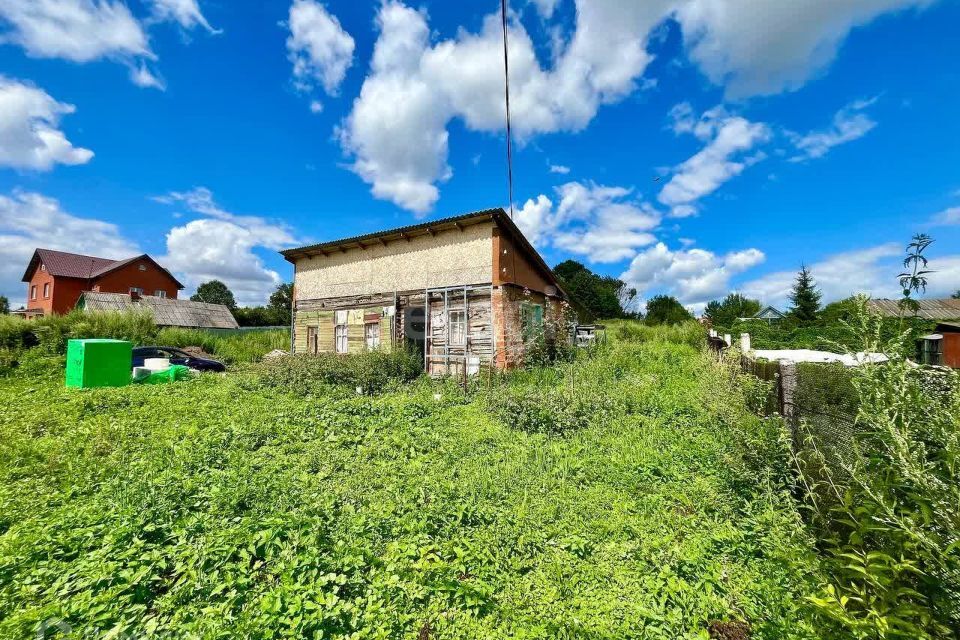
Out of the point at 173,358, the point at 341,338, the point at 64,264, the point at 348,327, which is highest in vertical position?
the point at 64,264

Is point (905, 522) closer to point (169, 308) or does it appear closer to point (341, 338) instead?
point (341, 338)

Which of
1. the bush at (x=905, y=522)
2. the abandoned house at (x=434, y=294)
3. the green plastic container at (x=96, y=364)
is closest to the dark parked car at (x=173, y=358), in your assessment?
the abandoned house at (x=434, y=294)

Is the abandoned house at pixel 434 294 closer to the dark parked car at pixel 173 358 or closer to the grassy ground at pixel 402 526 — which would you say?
the dark parked car at pixel 173 358

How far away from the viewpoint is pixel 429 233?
13242mm

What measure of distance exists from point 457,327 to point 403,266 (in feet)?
10.6

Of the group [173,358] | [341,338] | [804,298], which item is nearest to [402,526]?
[341,338]

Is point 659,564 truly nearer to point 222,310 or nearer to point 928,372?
point 928,372

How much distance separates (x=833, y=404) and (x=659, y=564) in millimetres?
2063

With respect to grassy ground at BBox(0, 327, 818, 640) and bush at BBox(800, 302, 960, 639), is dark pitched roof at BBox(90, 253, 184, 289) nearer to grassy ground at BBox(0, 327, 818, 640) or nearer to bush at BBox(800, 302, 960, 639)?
grassy ground at BBox(0, 327, 818, 640)

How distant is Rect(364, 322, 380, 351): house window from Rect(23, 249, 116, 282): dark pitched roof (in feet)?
104

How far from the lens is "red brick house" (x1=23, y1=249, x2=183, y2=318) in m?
29.4

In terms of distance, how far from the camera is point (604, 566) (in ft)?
9.78

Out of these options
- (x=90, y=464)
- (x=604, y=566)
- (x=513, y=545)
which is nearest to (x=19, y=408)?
(x=90, y=464)

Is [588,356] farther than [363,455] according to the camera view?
Yes
